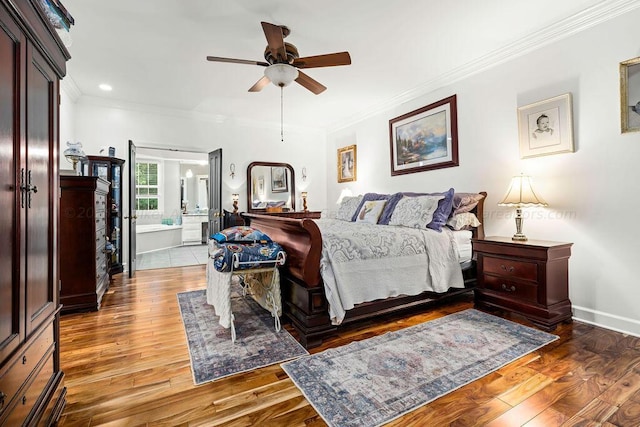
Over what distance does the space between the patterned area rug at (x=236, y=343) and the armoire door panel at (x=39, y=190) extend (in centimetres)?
91

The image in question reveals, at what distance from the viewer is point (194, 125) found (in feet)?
17.7

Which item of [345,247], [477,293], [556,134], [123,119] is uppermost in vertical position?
[123,119]

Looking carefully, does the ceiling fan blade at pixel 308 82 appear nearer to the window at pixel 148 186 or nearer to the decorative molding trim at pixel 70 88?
the decorative molding trim at pixel 70 88

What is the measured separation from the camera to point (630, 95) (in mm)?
2404

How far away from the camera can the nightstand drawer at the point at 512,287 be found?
8.43 feet

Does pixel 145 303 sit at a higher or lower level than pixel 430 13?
lower

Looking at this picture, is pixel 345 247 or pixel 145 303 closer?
pixel 345 247

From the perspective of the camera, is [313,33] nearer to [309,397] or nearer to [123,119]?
[309,397]

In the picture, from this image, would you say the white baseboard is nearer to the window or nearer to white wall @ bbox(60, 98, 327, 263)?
white wall @ bbox(60, 98, 327, 263)

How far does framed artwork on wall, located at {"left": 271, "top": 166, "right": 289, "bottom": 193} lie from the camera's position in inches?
240

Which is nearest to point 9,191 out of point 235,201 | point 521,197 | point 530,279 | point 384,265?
point 384,265

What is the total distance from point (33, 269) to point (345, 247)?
183cm

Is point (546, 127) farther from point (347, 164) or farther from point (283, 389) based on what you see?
point (347, 164)

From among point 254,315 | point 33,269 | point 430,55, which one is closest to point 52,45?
point 33,269
